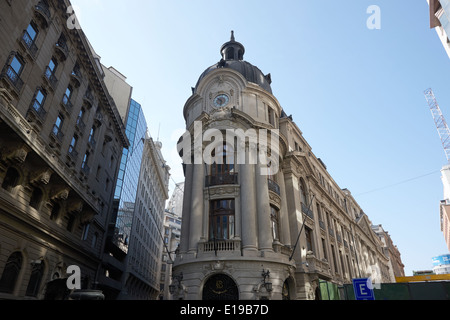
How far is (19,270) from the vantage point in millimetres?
18359

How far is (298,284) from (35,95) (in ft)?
80.9

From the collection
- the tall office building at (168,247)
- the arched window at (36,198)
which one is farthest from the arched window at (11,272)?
the tall office building at (168,247)

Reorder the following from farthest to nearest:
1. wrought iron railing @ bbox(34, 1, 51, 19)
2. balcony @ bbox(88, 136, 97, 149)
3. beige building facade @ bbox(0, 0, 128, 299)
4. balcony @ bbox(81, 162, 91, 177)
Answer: balcony @ bbox(88, 136, 97, 149) → balcony @ bbox(81, 162, 91, 177) → wrought iron railing @ bbox(34, 1, 51, 19) → beige building facade @ bbox(0, 0, 128, 299)

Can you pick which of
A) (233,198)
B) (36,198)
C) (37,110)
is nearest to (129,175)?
(36,198)

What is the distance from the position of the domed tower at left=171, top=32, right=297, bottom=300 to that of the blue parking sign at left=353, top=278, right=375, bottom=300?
945 cm

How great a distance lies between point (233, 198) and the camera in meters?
23.9

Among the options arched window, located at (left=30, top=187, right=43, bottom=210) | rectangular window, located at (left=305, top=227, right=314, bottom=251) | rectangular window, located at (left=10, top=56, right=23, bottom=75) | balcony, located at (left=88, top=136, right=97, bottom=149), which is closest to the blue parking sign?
rectangular window, located at (left=305, top=227, right=314, bottom=251)

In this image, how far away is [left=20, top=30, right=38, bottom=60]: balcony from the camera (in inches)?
760

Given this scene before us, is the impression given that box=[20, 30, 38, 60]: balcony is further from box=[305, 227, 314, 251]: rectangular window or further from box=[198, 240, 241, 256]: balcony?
box=[305, 227, 314, 251]: rectangular window

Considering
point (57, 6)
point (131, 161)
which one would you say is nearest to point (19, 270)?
point (57, 6)

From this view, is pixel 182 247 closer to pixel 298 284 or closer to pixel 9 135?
pixel 298 284

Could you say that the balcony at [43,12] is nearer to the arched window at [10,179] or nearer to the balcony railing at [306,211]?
the arched window at [10,179]

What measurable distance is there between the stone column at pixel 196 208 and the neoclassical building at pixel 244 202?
8 cm

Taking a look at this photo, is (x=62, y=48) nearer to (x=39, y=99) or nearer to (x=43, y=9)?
(x=43, y=9)
